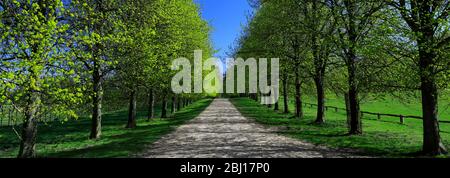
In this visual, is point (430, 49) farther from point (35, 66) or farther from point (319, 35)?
point (35, 66)

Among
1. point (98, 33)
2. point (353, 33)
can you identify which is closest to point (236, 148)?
point (353, 33)

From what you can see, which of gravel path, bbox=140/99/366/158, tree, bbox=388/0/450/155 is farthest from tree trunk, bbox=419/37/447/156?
gravel path, bbox=140/99/366/158

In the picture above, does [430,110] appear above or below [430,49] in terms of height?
below

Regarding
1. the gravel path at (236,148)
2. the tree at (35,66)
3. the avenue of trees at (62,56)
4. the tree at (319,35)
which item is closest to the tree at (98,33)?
the avenue of trees at (62,56)

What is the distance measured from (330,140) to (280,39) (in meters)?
15.1

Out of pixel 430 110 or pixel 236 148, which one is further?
pixel 236 148

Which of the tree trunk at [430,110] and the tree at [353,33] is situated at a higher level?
the tree at [353,33]

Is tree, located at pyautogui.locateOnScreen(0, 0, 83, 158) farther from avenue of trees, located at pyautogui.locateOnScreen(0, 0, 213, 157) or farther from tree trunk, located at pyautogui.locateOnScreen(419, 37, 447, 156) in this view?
tree trunk, located at pyautogui.locateOnScreen(419, 37, 447, 156)

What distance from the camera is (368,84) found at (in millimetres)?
17359

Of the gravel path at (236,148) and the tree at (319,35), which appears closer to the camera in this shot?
the gravel path at (236,148)

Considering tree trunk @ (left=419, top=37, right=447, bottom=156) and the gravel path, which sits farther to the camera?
the gravel path

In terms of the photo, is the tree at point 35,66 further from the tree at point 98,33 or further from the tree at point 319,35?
the tree at point 319,35
